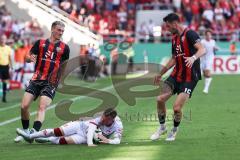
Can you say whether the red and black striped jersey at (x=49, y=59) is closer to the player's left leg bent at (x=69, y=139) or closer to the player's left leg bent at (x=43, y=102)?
the player's left leg bent at (x=43, y=102)

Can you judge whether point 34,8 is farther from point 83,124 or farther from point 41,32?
point 83,124

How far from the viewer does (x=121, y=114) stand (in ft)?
66.0

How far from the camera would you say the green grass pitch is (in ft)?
40.1

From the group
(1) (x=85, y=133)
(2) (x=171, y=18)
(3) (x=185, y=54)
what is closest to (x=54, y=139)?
(1) (x=85, y=133)

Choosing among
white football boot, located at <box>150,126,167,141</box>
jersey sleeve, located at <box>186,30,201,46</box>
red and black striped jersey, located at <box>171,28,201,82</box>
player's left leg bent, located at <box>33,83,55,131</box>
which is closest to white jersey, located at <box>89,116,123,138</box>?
white football boot, located at <box>150,126,167,141</box>

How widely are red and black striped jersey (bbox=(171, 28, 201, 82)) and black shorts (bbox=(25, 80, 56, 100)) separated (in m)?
2.28

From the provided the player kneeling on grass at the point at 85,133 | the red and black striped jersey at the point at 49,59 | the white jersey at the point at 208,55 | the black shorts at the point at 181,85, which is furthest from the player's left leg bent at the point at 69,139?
the white jersey at the point at 208,55

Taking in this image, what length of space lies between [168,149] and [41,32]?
89.7 ft

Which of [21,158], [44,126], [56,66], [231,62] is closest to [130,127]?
[44,126]

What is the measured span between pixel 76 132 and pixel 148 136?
1939 mm

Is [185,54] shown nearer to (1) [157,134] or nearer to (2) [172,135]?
(2) [172,135]

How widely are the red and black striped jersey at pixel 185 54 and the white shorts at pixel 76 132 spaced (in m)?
2.00

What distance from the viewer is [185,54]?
1393 centimetres

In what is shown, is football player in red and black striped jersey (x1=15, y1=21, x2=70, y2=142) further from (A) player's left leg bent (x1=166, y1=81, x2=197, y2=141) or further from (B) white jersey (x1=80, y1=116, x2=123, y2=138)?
(A) player's left leg bent (x1=166, y1=81, x2=197, y2=141)
